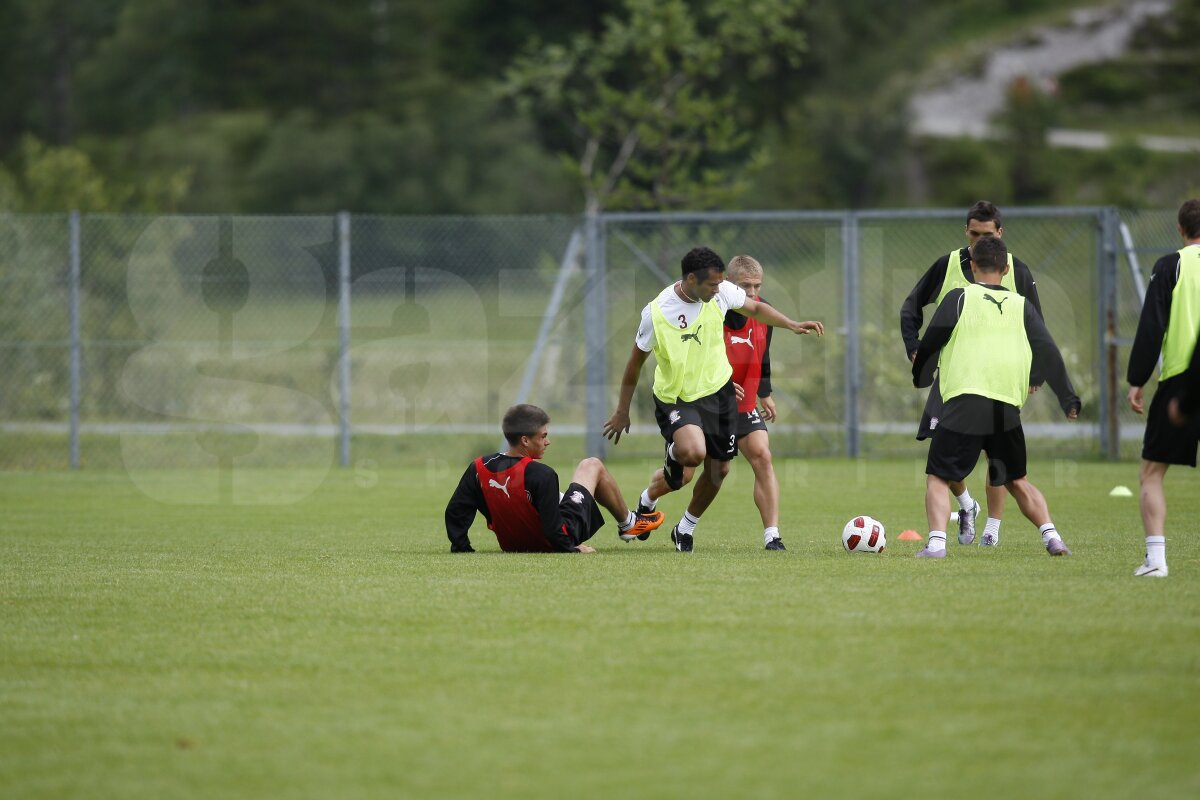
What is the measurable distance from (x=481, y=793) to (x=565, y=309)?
44.0 feet

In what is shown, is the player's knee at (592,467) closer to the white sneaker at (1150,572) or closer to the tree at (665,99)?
the white sneaker at (1150,572)

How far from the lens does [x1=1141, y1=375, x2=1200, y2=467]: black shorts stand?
7289 millimetres

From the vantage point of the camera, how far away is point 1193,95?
5675cm

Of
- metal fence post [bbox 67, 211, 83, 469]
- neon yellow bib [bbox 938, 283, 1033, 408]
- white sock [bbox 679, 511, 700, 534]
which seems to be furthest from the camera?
metal fence post [bbox 67, 211, 83, 469]

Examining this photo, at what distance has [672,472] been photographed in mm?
9133

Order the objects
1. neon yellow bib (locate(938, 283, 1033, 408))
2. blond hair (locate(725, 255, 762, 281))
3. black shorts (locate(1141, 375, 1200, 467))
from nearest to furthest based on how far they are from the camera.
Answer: black shorts (locate(1141, 375, 1200, 467)), neon yellow bib (locate(938, 283, 1033, 408)), blond hair (locate(725, 255, 762, 281))

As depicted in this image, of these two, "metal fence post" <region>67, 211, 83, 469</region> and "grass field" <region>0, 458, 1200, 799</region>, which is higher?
"metal fence post" <region>67, 211, 83, 469</region>

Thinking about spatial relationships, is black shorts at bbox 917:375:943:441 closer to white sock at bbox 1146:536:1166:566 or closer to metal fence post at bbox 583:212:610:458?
white sock at bbox 1146:536:1166:566

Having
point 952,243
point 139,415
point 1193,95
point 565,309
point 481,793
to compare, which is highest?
point 1193,95

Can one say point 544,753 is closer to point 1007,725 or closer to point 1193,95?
point 1007,725

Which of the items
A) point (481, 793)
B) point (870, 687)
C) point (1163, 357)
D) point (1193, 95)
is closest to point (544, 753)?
point (481, 793)

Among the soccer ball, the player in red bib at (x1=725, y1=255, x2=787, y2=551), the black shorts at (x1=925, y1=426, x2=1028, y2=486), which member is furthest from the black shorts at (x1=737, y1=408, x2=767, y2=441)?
the black shorts at (x1=925, y1=426, x2=1028, y2=486)

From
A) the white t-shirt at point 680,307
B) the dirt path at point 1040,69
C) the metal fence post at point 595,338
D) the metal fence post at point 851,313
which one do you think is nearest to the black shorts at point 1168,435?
the white t-shirt at point 680,307

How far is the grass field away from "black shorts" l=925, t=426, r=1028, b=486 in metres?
0.53
